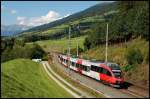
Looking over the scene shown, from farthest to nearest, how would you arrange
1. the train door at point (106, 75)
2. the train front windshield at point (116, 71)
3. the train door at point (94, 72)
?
the train door at point (94, 72) < the train door at point (106, 75) < the train front windshield at point (116, 71)

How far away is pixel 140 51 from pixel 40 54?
299 ft

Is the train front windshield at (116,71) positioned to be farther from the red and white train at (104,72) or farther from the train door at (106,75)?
the train door at (106,75)

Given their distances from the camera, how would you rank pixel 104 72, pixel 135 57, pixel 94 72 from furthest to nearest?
pixel 135 57 < pixel 94 72 < pixel 104 72

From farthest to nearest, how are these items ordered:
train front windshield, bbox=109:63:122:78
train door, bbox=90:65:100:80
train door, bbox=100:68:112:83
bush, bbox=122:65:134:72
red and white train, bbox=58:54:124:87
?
bush, bbox=122:65:134:72 → train door, bbox=90:65:100:80 → train door, bbox=100:68:112:83 → train front windshield, bbox=109:63:122:78 → red and white train, bbox=58:54:124:87

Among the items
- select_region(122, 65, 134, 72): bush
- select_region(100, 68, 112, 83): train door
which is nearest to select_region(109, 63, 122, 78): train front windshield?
select_region(100, 68, 112, 83): train door

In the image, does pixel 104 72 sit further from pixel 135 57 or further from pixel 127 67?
pixel 127 67

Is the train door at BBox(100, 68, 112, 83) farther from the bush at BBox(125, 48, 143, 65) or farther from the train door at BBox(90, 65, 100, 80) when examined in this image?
the bush at BBox(125, 48, 143, 65)

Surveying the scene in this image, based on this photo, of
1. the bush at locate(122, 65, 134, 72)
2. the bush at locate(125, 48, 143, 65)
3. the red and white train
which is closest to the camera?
the red and white train

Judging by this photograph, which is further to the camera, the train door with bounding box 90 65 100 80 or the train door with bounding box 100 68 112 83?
the train door with bounding box 90 65 100 80

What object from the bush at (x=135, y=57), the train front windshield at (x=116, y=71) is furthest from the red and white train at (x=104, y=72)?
the bush at (x=135, y=57)

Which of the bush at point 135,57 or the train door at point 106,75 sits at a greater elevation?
the bush at point 135,57

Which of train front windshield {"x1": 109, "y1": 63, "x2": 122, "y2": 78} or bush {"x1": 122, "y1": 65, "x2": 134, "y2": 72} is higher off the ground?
train front windshield {"x1": 109, "y1": 63, "x2": 122, "y2": 78}

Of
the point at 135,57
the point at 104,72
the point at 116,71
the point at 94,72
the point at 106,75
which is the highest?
the point at 135,57

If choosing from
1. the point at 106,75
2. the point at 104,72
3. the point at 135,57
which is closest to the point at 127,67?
the point at 135,57
